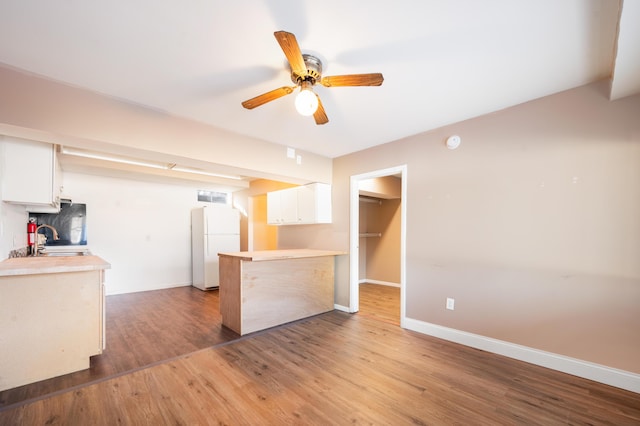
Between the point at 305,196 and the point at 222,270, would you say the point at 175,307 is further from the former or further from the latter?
the point at 305,196

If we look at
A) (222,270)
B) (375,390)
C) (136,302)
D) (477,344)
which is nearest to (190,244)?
(136,302)

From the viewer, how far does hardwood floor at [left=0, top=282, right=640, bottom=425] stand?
1675 millimetres

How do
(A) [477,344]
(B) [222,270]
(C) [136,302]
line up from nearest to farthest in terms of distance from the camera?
(A) [477,344], (B) [222,270], (C) [136,302]

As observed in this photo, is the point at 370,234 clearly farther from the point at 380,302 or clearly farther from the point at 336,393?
the point at 336,393

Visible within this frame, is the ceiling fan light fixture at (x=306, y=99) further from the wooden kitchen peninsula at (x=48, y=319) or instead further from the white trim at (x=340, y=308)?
the white trim at (x=340, y=308)

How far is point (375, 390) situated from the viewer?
1.97 meters

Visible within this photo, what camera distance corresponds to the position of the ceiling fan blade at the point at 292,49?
1314 mm

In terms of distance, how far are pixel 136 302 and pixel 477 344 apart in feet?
16.6

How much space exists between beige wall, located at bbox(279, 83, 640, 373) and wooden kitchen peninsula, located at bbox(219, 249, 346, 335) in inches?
50.9

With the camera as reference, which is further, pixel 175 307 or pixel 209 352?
pixel 175 307

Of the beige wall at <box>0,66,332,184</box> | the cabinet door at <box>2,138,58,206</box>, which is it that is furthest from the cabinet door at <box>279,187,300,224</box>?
the cabinet door at <box>2,138,58,206</box>

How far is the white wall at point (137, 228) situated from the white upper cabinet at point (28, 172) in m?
2.29

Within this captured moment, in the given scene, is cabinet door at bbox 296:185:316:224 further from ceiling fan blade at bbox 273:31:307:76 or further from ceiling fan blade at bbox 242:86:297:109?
ceiling fan blade at bbox 273:31:307:76

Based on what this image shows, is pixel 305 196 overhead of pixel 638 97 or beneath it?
beneath
